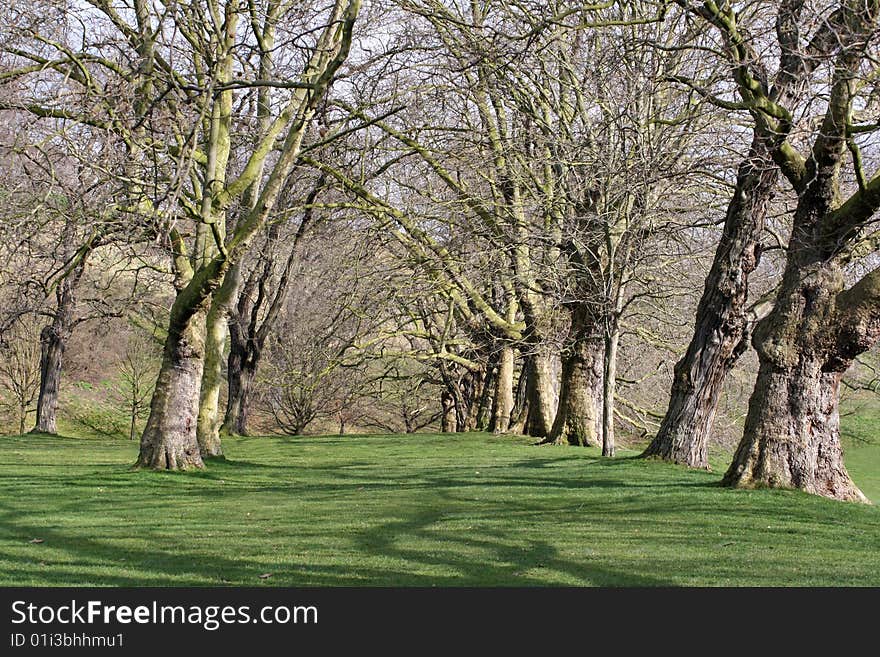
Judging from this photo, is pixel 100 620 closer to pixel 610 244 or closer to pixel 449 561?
pixel 449 561

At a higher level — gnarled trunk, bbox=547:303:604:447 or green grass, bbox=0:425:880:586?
gnarled trunk, bbox=547:303:604:447

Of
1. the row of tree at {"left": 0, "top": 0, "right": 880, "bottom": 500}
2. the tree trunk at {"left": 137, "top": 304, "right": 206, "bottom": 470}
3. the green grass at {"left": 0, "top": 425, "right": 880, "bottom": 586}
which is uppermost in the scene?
the row of tree at {"left": 0, "top": 0, "right": 880, "bottom": 500}

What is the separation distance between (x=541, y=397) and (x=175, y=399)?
1291 cm

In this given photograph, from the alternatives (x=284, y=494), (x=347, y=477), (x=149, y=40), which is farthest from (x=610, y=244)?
(x=149, y=40)

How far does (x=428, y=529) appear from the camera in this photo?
10.2 m

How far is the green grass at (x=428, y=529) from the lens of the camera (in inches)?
305

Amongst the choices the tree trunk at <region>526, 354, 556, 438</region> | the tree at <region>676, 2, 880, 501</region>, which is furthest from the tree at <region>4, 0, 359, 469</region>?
the tree trunk at <region>526, 354, 556, 438</region>

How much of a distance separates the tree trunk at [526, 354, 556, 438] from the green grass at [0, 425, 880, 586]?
8241 millimetres

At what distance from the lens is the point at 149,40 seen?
13414 mm

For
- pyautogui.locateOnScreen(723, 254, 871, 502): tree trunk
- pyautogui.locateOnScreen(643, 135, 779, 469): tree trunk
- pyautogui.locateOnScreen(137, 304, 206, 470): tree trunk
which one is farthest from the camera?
pyautogui.locateOnScreen(137, 304, 206, 470): tree trunk

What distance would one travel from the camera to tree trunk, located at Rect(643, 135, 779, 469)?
1528 centimetres

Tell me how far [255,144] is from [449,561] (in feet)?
38.5

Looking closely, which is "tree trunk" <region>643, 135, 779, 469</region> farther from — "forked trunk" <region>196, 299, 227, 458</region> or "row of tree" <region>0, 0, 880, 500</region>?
"forked trunk" <region>196, 299, 227, 458</region>

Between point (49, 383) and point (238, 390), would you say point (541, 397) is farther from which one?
point (49, 383)
